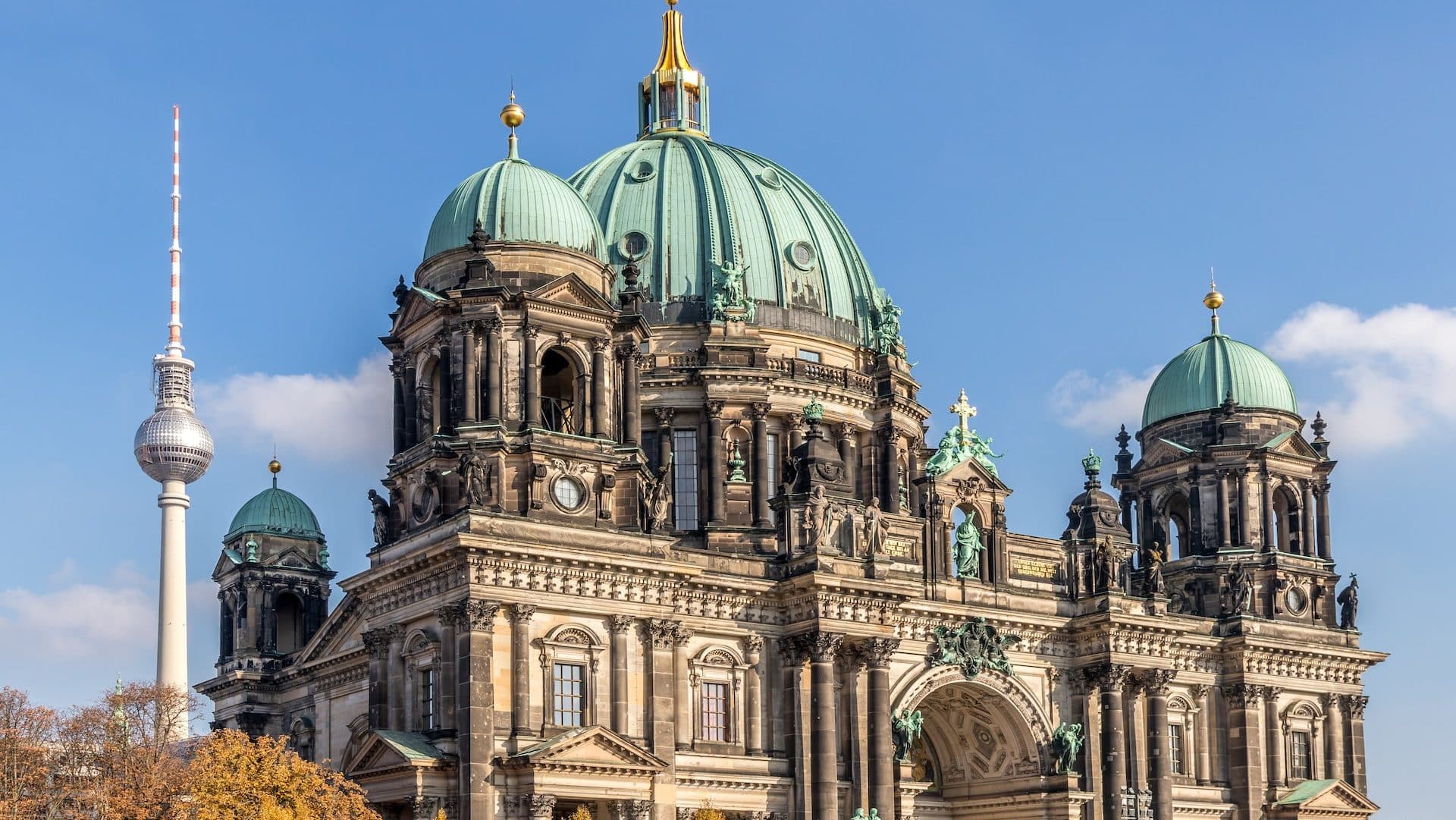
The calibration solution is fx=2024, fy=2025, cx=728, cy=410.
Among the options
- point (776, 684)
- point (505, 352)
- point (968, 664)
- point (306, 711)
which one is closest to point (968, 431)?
point (968, 664)

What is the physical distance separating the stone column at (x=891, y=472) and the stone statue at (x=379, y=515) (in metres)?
24.6

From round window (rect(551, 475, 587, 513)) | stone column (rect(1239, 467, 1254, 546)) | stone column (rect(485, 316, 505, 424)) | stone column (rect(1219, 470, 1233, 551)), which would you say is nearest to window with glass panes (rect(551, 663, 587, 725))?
round window (rect(551, 475, 587, 513))

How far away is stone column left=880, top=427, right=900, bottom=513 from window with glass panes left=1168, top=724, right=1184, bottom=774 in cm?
1453

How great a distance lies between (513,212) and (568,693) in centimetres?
1651

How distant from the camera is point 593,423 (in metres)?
68.1

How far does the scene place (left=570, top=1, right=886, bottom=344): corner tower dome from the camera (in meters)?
86.8

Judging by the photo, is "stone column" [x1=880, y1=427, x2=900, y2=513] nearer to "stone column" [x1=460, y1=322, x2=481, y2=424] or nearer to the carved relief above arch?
the carved relief above arch

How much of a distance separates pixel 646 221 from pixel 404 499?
2377 cm

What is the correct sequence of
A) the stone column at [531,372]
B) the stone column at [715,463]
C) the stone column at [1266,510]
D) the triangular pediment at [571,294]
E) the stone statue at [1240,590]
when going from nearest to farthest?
the stone column at [531,372], the triangular pediment at [571,294], the stone column at [715,463], the stone statue at [1240,590], the stone column at [1266,510]

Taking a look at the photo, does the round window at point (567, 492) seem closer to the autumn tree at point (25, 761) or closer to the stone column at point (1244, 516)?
the autumn tree at point (25, 761)

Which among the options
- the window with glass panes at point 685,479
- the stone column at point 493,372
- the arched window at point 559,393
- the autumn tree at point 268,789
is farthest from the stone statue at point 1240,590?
the autumn tree at point 268,789

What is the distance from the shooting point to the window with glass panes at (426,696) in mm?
65688

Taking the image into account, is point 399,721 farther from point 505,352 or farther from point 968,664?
point 968,664

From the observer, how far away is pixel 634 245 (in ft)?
286
